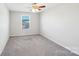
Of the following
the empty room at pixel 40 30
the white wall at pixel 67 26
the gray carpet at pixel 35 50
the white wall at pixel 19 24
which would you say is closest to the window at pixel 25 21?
the empty room at pixel 40 30

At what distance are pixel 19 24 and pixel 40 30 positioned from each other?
1.57 meters

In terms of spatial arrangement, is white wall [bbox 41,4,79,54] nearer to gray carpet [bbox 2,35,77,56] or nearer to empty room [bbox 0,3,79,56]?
empty room [bbox 0,3,79,56]

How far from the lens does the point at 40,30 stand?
7137 millimetres

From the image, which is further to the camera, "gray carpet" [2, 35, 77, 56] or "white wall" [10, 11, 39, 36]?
"white wall" [10, 11, 39, 36]

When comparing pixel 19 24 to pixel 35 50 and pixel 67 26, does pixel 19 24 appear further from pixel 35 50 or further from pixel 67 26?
pixel 67 26

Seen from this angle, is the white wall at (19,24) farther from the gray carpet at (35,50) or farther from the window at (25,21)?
the gray carpet at (35,50)

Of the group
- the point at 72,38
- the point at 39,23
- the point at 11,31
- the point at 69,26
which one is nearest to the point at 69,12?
the point at 69,26

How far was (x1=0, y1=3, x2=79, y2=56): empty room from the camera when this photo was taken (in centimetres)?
324

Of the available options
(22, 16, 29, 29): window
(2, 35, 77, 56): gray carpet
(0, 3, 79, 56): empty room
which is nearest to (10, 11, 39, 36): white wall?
(0, 3, 79, 56): empty room

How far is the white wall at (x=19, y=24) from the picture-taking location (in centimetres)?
671

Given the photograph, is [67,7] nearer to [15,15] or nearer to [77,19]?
[77,19]

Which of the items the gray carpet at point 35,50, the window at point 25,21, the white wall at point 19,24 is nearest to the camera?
the gray carpet at point 35,50

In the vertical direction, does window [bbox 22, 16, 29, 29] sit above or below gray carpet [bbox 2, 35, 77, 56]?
above

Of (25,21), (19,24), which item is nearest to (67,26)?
(19,24)
